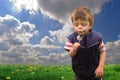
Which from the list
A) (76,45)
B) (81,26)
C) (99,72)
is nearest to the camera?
(76,45)

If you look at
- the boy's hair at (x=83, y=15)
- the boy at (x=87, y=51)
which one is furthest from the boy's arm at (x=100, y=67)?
the boy's hair at (x=83, y=15)

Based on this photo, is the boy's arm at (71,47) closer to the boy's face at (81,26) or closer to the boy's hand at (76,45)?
the boy's hand at (76,45)

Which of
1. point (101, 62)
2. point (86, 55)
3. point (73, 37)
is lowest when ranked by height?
point (101, 62)

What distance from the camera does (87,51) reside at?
671cm

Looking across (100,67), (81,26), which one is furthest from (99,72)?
(81,26)

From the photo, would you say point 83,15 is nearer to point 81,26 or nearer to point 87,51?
point 81,26

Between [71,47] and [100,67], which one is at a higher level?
[71,47]

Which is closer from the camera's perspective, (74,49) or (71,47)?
(74,49)

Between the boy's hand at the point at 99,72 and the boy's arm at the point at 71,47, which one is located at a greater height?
the boy's arm at the point at 71,47

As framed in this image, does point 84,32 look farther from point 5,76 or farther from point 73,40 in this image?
point 5,76

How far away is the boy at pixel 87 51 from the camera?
6.61m

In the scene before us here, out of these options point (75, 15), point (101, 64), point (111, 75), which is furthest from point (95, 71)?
point (111, 75)

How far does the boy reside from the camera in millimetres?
6609

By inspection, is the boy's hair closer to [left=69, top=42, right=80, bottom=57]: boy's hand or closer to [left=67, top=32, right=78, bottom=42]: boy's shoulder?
[left=67, top=32, right=78, bottom=42]: boy's shoulder
